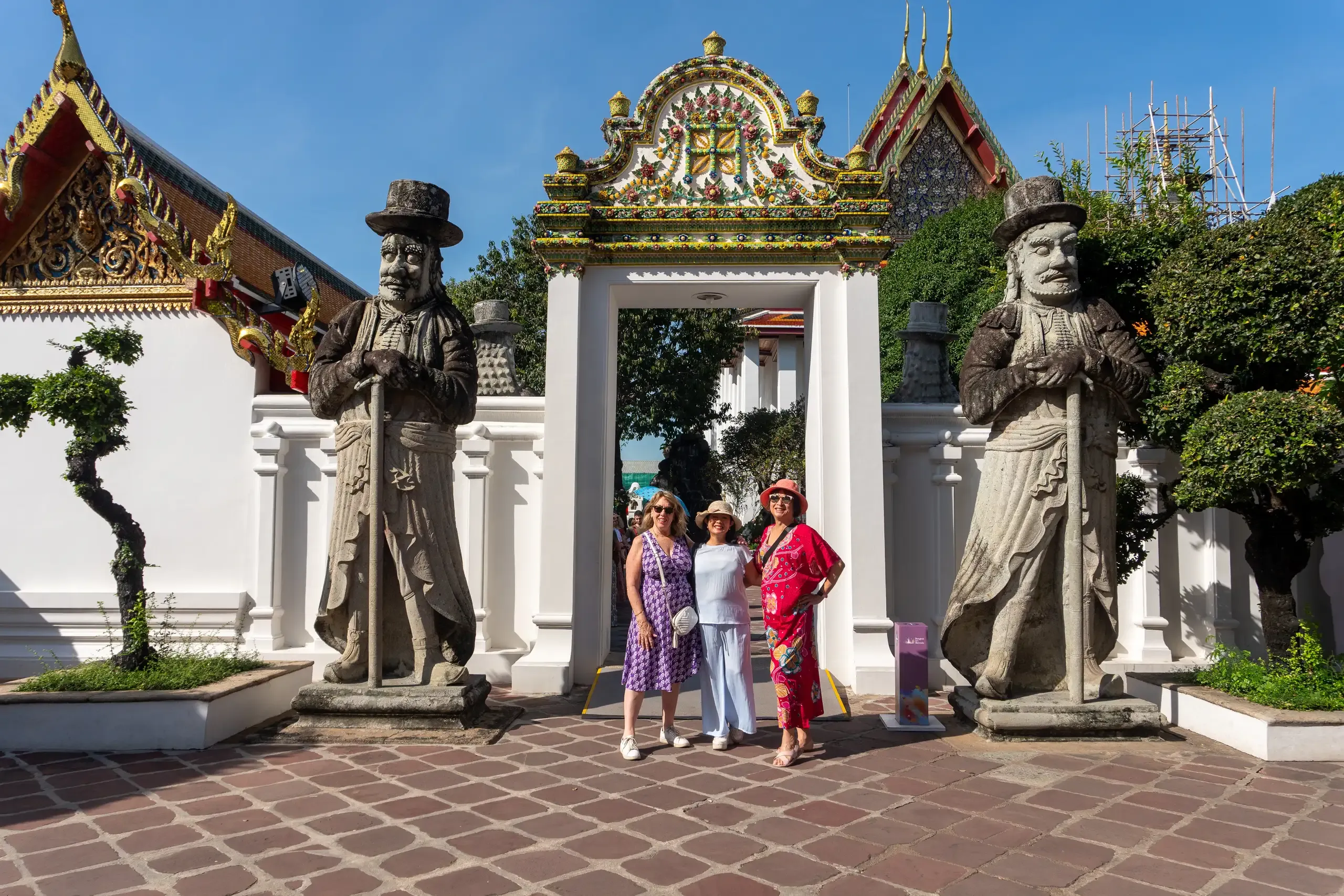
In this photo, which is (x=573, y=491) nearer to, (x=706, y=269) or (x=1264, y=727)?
(x=706, y=269)

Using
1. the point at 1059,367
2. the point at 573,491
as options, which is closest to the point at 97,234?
the point at 573,491

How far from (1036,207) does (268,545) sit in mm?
6227

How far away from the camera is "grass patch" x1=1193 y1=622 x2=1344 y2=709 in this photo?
4863 millimetres

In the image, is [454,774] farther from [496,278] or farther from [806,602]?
[496,278]

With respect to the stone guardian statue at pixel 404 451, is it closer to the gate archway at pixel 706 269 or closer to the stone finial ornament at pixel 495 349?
the gate archway at pixel 706 269

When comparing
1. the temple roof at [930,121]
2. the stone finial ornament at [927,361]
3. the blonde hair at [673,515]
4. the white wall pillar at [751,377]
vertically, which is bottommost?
the blonde hair at [673,515]

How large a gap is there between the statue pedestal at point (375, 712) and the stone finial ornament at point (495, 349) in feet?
11.5

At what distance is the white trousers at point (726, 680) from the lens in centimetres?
489

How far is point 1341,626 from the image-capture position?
6953 millimetres

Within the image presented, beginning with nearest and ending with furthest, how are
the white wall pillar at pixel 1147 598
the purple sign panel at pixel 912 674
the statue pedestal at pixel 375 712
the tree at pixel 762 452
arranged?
the statue pedestal at pixel 375 712, the purple sign panel at pixel 912 674, the white wall pillar at pixel 1147 598, the tree at pixel 762 452

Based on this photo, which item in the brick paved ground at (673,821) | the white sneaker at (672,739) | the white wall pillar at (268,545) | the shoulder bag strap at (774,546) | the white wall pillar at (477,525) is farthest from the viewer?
the white wall pillar at (477,525)

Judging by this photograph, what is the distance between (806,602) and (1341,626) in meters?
5.23

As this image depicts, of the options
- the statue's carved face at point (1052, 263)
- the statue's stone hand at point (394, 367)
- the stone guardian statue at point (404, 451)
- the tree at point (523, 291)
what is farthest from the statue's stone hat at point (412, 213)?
the tree at point (523, 291)

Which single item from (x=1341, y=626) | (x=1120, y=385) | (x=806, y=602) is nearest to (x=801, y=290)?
(x=1120, y=385)
